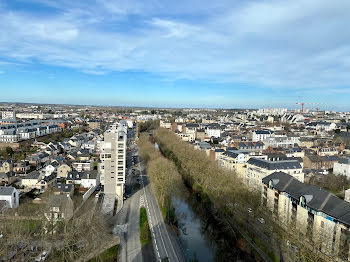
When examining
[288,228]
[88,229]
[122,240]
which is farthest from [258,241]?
[88,229]

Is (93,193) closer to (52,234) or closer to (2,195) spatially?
(2,195)

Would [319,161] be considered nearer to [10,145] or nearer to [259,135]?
[259,135]

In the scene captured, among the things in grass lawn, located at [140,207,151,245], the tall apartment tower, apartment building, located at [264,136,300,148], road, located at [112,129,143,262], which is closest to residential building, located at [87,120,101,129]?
apartment building, located at [264,136,300,148]

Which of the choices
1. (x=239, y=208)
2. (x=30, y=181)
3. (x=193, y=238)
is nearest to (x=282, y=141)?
(x=239, y=208)

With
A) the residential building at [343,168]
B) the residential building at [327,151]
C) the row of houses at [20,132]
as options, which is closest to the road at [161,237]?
the residential building at [343,168]

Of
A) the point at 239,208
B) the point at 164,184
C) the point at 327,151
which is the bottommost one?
the point at 239,208

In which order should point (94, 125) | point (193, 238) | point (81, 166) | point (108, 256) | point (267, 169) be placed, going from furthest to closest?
point (94, 125), point (81, 166), point (267, 169), point (193, 238), point (108, 256)
